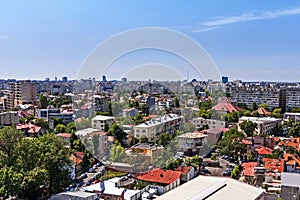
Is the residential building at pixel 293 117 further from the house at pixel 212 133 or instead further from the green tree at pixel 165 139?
the green tree at pixel 165 139

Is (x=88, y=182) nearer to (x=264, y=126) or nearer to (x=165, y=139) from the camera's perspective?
(x=165, y=139)

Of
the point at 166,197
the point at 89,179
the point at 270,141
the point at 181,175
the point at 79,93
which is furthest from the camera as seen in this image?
the point at 270,141

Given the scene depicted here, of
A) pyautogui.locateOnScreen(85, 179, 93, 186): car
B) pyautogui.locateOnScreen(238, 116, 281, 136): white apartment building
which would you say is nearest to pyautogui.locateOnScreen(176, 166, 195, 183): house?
pyautogui.locateOnScreen(85, 179, 93, 186): car

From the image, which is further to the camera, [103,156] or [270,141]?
[270,141]

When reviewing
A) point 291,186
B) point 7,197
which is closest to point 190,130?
point 291,186

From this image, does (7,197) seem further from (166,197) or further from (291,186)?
(291,186)

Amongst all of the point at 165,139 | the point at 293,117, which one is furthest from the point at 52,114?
the point at 293,117

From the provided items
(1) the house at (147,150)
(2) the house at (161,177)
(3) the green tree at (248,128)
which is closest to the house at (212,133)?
(2) the house at (161,177)

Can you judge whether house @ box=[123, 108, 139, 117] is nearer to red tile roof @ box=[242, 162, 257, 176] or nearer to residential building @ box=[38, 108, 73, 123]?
red tile roof @ box=[242, 162, 257, 176]
